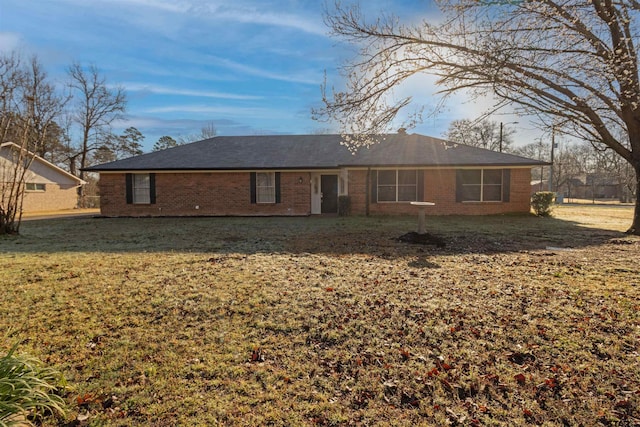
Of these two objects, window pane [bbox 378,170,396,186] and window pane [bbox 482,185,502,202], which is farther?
window pane [bbox 378,170,396,186]

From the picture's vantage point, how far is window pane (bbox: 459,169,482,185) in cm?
1492

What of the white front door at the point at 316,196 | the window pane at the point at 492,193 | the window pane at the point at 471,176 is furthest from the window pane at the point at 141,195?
the window pane at the point at 492,193

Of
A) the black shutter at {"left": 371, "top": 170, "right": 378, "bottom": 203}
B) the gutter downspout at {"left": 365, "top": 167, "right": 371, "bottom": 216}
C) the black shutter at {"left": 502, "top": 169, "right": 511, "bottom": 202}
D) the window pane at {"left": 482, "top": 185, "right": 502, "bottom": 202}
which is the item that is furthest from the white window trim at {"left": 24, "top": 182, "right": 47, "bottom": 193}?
the black shutter at {"left": 502, "top": 169, "right": 511, "bottom": 202}

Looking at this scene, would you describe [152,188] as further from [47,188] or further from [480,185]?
[480,185]

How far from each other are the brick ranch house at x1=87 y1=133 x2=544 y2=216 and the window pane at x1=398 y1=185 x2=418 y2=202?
46mm

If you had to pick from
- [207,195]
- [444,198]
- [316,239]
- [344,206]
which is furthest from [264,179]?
[444,198]

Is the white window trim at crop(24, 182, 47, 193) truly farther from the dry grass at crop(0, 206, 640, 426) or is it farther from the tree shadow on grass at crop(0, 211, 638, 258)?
the dry grass at crop(0, 206, 640, 426)

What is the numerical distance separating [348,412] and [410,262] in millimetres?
4403

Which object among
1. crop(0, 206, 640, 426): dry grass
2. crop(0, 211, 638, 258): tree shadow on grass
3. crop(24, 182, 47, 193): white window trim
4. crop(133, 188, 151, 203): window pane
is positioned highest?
crop(24, 182, 47, 193): white window trim

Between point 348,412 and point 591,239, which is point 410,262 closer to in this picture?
point 348,412

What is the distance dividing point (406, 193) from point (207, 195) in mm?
9661

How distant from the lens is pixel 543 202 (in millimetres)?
15180

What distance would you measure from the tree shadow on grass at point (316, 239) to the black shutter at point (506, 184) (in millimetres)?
2335

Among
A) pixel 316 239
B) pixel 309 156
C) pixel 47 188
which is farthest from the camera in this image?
pixel 47 188
